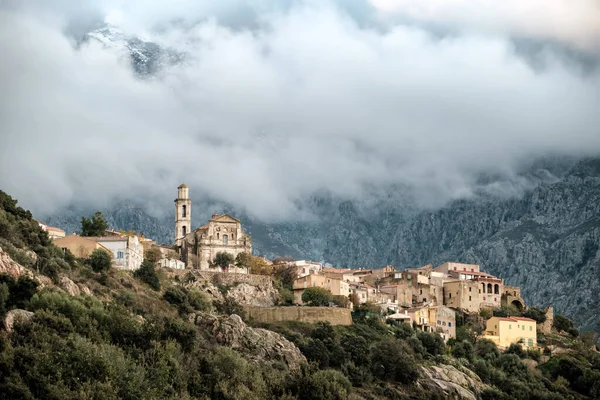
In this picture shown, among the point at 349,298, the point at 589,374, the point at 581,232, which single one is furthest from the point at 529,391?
the point at 581,232

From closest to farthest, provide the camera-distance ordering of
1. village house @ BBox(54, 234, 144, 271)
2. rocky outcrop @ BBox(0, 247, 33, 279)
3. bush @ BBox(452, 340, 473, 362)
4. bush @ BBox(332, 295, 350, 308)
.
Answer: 1. rocky outcrop @ BBox(0, 247, 33, 279)
2. village house @ BBox(54, 234, 144, 271)
3. bush @ BBox(452, 340, 473, 362)
4. bush @ BBox(332, 295, 350, 308)

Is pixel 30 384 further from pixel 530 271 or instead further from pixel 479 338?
pixel 530 271

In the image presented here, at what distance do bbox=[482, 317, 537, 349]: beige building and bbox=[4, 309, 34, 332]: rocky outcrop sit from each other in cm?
6294

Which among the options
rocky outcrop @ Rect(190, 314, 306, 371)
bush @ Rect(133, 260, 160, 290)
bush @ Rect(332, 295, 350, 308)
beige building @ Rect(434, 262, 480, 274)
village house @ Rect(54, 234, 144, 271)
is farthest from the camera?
beige building @ Rect(434, 262, 480, 274)

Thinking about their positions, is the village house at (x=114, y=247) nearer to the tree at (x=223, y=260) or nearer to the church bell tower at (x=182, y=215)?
the tree at (x=223, y=260)

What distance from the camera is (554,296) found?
586 feet

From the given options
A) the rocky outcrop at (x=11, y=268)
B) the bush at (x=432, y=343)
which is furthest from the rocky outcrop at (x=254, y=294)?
the rocky outcrop at (x=11, y=268)

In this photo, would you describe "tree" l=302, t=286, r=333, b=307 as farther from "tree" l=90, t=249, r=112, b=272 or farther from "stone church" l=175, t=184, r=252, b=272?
"tree" l=90, t=249, r=112, b=272

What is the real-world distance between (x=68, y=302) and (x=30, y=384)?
35.1 ft

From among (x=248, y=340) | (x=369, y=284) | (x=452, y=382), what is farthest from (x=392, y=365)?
(x=369, y=284)

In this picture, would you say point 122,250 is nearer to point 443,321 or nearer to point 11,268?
point 11,268

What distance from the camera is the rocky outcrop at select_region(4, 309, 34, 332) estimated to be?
63.1 metres

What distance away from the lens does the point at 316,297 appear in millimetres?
107875

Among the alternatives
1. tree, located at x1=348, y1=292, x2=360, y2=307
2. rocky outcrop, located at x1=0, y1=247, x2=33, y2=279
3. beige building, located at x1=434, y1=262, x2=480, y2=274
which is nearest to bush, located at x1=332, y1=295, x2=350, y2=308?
tree, located at x1=348, y1=292, x2=360, y2=307
